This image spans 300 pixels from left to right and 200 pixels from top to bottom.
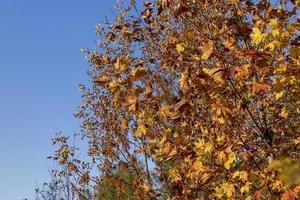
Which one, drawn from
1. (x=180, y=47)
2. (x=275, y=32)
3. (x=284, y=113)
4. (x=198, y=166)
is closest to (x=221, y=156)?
(x=198, y=166)

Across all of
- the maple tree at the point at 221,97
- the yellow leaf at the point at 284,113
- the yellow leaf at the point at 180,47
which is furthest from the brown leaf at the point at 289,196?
the yellow leaf at the point at 284,113

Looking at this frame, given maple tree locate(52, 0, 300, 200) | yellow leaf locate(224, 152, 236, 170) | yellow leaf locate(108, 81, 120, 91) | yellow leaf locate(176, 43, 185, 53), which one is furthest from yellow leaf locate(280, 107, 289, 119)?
yellow leaf locate(108, 81, 120, 91)

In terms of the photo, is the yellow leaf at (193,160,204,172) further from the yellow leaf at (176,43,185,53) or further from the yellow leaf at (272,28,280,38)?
the yellow leaf at (272,28,280,38)

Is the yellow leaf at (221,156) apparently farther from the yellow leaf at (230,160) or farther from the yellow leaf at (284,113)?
the yellow leaf at (284,113)

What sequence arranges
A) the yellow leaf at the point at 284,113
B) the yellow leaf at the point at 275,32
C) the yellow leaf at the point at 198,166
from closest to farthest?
the yellow leaf at the point at 275,32 < the yellow leaf at the point at 198,166 < the yellow leaf at the point at 284,113

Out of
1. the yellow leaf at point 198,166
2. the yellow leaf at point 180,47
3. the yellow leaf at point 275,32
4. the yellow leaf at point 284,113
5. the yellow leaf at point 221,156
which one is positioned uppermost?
the yellow leaf at point 180,47

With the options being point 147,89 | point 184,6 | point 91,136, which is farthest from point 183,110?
point 91,136

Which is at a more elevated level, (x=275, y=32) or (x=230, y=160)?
(x=275, y=32)

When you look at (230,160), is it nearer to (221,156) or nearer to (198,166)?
(221,156)

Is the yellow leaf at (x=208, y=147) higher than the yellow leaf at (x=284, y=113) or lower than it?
lower

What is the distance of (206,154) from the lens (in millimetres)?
3934

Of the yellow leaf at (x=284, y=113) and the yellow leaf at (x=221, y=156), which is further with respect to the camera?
the yellow leaf at (x=284, y=113)

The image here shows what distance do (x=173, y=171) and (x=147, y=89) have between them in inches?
60.2

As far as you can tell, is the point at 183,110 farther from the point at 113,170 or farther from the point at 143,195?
the point at 113,170
